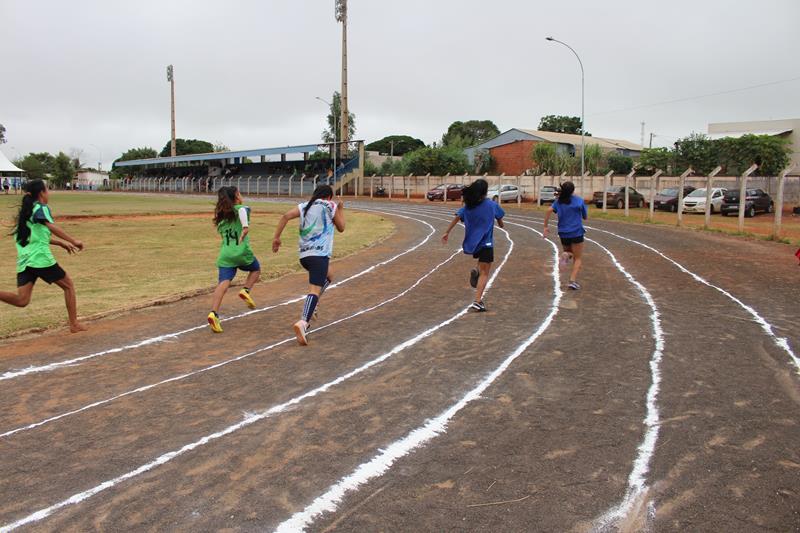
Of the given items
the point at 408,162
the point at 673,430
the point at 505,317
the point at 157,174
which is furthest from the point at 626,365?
the point at 157,174

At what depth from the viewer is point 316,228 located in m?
7.14

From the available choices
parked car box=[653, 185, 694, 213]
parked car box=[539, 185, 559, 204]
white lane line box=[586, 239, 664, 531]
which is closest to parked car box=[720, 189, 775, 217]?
parked car box=[653, 185, 694, 213]

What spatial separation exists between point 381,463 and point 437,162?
59057 mm

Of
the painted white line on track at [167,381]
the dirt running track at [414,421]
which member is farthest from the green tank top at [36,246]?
the painted white line on track at [167,381]

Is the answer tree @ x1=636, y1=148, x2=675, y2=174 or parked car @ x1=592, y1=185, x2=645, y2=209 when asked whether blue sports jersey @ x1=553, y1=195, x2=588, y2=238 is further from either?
tree @ x1=636, y1=148, x2=675, y2=174

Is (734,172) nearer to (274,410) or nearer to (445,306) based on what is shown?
(445,306)

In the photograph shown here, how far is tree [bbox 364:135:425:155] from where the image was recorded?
10462 centimetres

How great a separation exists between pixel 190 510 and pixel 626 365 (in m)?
4.06

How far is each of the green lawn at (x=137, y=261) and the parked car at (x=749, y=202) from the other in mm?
18429

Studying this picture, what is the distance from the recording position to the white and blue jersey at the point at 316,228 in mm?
7129

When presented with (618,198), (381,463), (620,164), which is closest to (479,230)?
(381,463)

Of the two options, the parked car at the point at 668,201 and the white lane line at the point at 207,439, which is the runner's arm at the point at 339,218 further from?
the parked car at the point at 668,201

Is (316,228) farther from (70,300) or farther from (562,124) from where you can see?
(562,124)

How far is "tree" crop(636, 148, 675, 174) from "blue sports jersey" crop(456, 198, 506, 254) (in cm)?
4924
